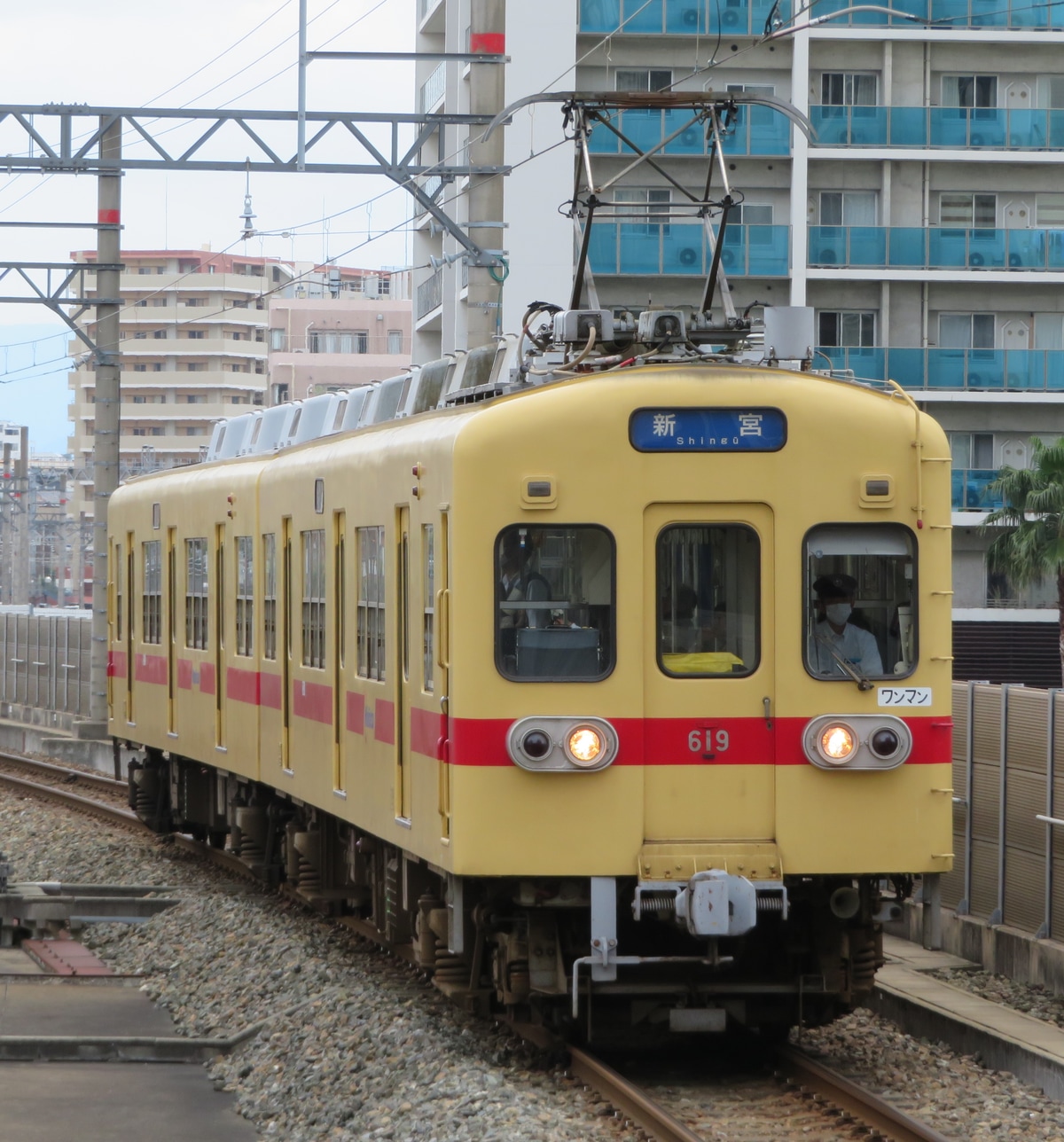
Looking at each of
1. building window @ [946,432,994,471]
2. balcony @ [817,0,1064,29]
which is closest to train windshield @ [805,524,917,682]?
balcony @ [817,0,1064,29]

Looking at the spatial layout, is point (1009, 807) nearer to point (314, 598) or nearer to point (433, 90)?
point (314, 598)

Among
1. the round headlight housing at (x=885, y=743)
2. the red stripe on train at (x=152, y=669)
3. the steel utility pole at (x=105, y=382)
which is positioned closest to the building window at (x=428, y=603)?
the round headlight housing at (x=885, y=743)

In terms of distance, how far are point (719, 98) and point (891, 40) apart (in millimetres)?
30921

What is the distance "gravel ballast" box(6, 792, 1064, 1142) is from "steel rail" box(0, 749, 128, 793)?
9.76 m

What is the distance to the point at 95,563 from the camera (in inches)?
928

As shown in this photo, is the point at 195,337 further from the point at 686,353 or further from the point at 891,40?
the point at 686,353

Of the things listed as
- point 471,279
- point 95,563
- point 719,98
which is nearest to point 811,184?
point 95,563

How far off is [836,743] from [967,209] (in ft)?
110

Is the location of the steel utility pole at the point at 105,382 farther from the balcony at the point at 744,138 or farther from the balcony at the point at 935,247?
the balcony at the point at 935,247

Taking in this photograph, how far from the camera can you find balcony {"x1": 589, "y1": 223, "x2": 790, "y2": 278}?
38125 mm

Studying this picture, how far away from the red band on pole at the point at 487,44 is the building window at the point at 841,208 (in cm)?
2217

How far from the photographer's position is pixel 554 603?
8320 millimetres

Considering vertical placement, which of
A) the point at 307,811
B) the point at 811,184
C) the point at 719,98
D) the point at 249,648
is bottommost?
the point at 307,811

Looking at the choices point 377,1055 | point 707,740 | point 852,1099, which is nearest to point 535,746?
point 707,740
